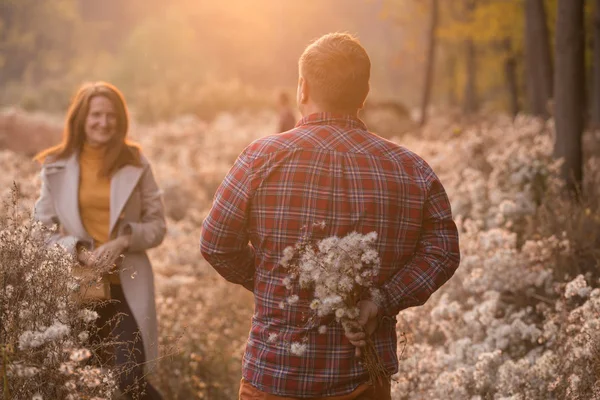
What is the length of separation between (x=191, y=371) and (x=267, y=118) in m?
23.6

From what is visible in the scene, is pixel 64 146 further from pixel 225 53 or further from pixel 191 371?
pixel 225 53

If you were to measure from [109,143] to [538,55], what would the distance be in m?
12.4

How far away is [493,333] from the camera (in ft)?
16.9

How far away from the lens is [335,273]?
2629 millimetres

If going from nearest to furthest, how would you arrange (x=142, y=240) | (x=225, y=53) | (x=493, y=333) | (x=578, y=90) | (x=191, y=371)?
(x=142, y=240)
(x=493, y=333)
(x=191, y=371)
(x=578, y=90)
(x=225, y=53)

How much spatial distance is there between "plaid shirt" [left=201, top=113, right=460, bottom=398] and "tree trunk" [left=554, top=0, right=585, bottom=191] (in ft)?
17.4

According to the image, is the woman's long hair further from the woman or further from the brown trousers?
the brown trousers

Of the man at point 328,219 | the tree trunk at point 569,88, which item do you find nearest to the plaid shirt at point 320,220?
the man at point 328,219

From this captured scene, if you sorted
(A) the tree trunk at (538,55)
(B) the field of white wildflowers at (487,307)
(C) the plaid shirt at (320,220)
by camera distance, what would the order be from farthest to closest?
1. (A) the tree trunk at (538,55)
2. (B) the field of white wildflowers at (487,307)
3. (C) the plaid shirt at (320,220)

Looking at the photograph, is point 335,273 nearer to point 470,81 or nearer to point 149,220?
point 149,220

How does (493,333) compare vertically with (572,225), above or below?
below

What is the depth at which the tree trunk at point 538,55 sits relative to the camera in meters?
14.2

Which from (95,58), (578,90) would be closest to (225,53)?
(95,58)

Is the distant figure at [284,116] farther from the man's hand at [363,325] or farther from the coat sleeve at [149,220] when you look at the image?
the man's hand at [363,325]
